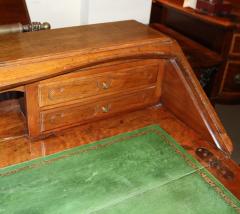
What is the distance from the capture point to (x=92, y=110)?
1277 millimetres

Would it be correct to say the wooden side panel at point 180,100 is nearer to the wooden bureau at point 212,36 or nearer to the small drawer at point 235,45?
the wooden bureau at point 212,36

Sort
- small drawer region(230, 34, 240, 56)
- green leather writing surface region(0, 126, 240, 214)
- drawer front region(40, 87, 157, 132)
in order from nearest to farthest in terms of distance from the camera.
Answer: green leather writing surface region(0, 126, 240, 214), drawer front region(40, 87, 157, 132), small drawer region(230, 34, 240, 56)

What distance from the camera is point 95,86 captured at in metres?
1.22

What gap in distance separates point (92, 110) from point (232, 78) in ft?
6.36

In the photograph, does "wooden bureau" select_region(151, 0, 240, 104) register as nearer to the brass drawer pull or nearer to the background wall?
the background wall

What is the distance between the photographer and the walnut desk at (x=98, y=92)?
3.56 feet

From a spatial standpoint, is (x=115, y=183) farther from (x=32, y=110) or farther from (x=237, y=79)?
(x=237, y=79)

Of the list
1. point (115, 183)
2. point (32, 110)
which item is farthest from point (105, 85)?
point (115, 183)

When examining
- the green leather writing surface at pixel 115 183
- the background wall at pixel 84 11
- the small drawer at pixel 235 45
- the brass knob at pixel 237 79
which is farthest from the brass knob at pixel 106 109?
the brass knob at pixel 237 79

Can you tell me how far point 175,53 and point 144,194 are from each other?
60cm

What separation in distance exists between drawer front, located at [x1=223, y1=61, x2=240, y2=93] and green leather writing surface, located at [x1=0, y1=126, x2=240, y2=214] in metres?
1.79

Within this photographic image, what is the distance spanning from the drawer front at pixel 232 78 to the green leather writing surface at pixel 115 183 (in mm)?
1793

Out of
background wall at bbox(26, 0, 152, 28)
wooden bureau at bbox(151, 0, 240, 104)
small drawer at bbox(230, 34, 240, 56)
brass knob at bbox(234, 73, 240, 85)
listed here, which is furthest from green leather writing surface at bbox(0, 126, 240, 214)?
brass knob at bbox(234, 73, 240, 85)

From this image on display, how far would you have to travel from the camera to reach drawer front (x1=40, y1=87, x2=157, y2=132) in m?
1.19
